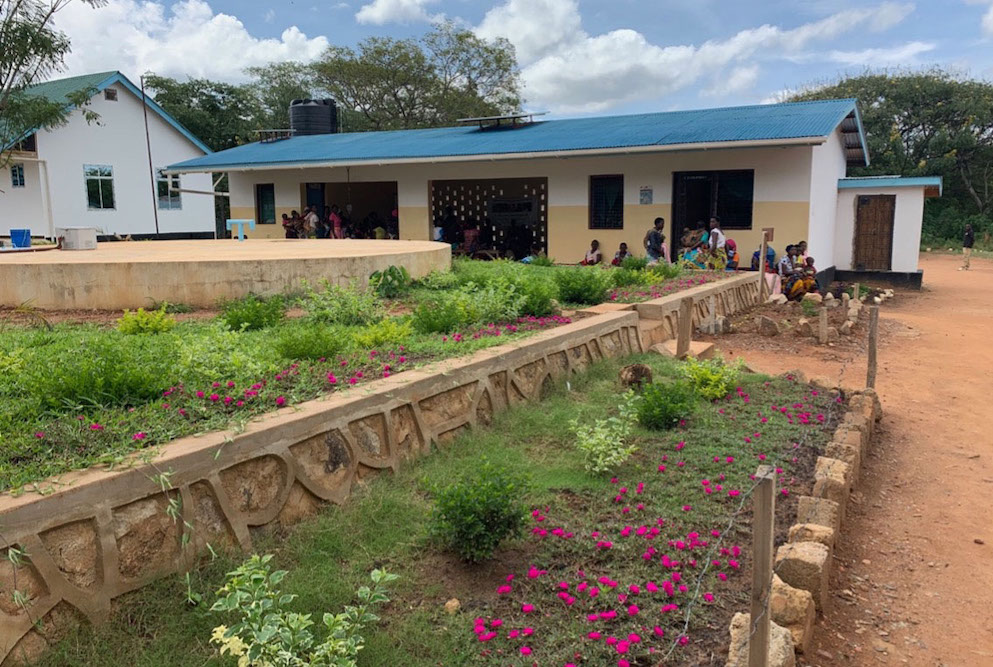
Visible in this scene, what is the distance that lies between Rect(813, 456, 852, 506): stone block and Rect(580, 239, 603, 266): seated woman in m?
11.8

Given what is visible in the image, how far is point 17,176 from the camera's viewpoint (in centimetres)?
2389

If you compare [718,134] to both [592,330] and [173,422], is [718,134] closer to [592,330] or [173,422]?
[592,330]

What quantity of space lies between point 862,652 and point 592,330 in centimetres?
409

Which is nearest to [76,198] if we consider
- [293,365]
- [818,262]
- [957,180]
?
[818,262]

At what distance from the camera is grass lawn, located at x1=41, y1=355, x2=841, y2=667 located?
2.94 metres

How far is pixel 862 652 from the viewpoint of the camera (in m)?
3.45

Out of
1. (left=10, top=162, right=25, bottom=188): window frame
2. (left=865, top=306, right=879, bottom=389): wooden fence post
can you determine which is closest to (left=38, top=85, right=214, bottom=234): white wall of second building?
(left=10, top=162, right=25, bottom=188): window frame

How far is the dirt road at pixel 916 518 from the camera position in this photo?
3.59 metres

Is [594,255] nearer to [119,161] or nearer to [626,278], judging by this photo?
[626,278]

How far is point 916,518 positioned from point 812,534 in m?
1.65

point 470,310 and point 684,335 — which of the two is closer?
point 470,310

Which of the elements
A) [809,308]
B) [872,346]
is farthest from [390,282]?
[809,308]

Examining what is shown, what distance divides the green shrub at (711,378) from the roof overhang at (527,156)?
27.4ft

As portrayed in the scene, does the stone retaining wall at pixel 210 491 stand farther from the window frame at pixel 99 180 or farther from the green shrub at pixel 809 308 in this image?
the window frame at pixel 99 180
